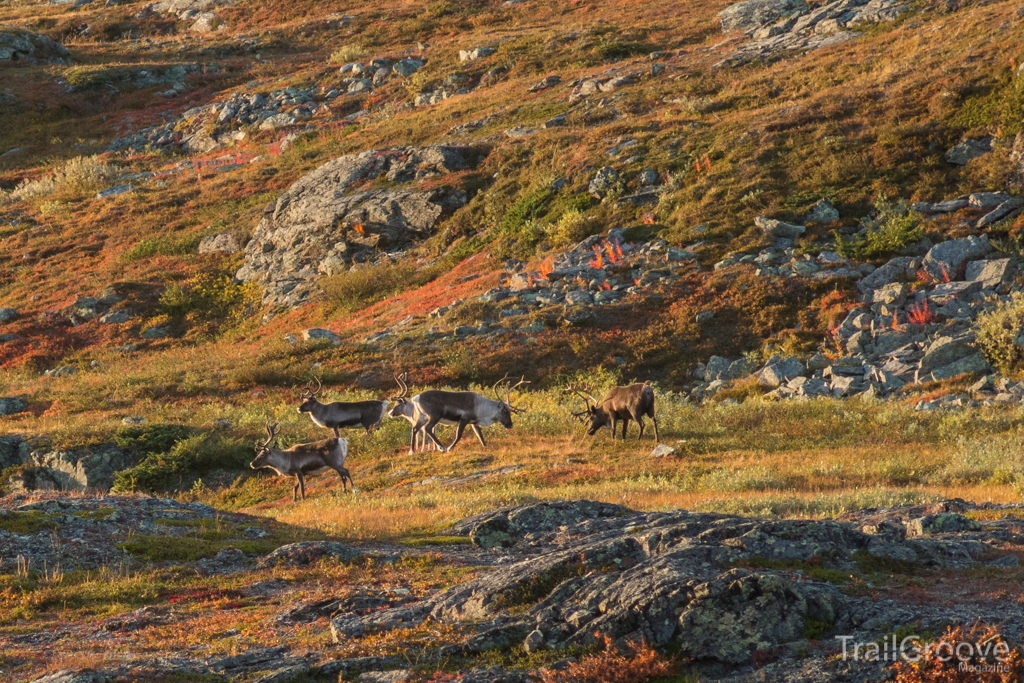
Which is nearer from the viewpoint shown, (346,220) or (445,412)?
(445,412)

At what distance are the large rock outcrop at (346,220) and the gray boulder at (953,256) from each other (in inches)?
859

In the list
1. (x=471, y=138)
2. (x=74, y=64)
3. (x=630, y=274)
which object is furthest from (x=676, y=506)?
(x=74, y=64)

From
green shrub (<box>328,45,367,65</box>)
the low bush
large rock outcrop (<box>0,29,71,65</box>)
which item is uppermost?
large rock outcrop (<box>0,29,71,65</box>)

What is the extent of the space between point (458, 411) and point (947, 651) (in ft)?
57.5

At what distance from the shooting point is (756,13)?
60.8 metres

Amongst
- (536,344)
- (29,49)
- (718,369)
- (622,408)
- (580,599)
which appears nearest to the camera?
(580,599)

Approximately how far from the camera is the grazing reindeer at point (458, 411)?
23.4 m

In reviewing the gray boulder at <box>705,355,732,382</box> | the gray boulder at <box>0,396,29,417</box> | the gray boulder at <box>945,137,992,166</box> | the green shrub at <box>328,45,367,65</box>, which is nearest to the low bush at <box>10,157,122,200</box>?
the green shrub at <box>328,45,367,65</box>

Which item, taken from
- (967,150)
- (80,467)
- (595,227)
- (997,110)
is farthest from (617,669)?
(997,110)

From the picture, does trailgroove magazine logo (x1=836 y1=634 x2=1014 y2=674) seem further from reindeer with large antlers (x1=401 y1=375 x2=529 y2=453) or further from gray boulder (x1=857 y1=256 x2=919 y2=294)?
gray boulder (x1=857 y1=256 x2=919 y2=294)

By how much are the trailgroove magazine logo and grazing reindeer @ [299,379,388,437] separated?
58.2 ft

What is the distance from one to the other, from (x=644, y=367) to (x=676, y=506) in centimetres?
1441

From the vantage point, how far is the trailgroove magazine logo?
658 centimetres

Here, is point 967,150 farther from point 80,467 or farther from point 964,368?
point 80,467
